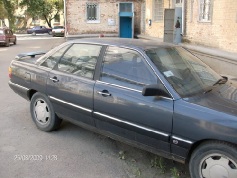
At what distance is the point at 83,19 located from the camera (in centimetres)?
2119

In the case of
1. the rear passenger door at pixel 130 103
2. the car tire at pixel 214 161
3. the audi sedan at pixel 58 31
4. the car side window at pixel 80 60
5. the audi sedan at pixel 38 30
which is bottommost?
the car tire at pixel 214 161

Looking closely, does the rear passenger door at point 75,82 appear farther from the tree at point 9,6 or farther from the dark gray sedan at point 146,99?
Answer: the tree at point 9,6

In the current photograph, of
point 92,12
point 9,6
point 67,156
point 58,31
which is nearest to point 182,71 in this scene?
point 67,156

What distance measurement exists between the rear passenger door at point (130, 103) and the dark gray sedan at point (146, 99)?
0.01 meters

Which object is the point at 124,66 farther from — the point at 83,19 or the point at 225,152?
the point at 83,19

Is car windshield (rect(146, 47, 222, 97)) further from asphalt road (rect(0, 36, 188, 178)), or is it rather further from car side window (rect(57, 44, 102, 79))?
asphalt road (rect(0, 36, 188, 178))

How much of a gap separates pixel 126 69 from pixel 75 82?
2.68ft

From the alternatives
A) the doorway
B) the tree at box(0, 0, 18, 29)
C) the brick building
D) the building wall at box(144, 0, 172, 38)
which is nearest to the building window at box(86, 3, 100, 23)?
the doorway

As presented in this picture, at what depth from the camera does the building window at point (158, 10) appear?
58.9 ft

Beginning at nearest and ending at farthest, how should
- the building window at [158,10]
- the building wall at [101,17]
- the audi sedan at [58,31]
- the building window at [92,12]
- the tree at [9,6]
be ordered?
the building window at [158,10], the building wall at [101,17], the building window at [92,12], the audi sedan at [58,31], the tree at [9,6]

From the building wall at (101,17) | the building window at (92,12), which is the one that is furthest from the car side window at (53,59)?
the building window at (92,12)

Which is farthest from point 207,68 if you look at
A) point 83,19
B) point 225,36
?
point 83,19

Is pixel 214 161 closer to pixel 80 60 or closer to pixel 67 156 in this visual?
pixel 67 156

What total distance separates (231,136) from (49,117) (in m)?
2.85
